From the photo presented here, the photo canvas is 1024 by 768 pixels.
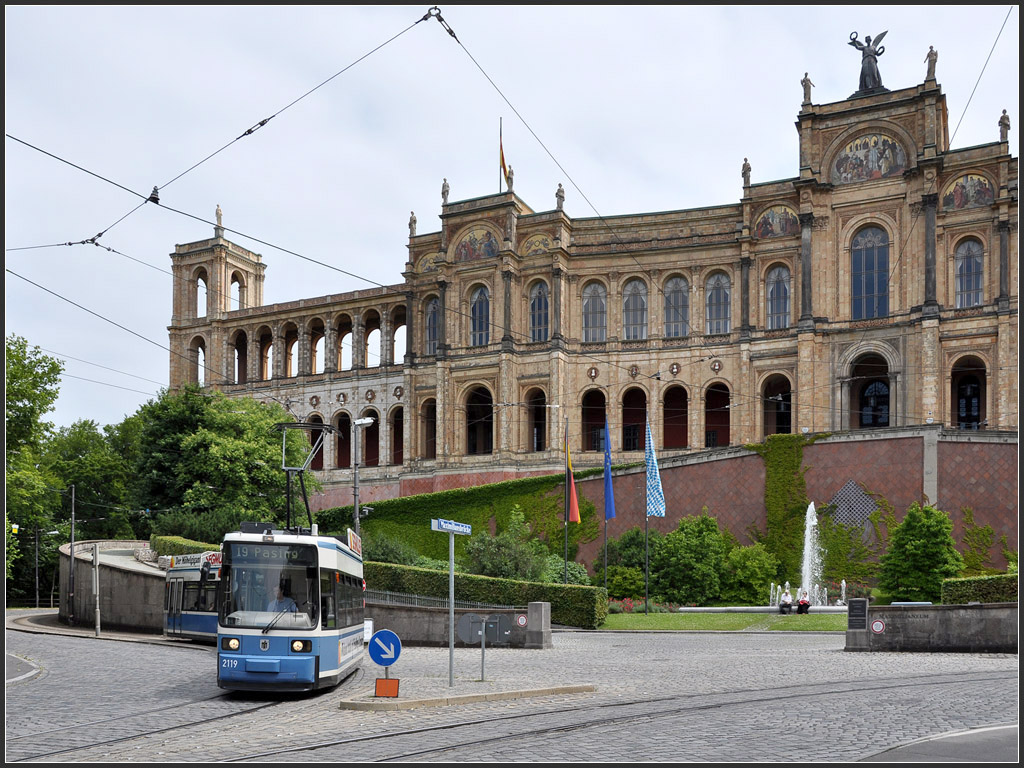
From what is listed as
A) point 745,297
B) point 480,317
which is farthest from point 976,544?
point 480,317

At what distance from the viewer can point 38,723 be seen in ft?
41.7

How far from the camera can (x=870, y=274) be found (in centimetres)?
5397

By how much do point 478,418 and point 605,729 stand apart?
5178 centimetres

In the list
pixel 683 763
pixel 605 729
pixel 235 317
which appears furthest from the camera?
pixel 235 317

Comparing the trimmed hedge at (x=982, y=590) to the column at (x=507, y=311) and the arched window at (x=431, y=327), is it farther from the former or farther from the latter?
the arched window at (x=431, y=327)

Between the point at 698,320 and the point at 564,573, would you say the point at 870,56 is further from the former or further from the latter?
the point at 564,573

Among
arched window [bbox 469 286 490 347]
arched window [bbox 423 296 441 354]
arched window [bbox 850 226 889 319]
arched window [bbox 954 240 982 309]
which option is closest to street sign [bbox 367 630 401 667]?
arched window [bbox 850 226 889 319]

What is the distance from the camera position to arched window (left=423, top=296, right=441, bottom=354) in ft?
215

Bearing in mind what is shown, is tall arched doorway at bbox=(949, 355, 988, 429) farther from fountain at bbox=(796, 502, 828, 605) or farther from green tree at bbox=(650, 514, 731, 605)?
green tree at bbox=(650, 514, 731, 605)

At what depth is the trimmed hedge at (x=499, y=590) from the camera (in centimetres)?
3325

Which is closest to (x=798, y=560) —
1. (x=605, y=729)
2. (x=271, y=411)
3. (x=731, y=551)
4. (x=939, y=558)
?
(x=731, y=551)

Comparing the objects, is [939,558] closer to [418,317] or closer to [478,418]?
[478,418]

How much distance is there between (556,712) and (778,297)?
4698 centimetres

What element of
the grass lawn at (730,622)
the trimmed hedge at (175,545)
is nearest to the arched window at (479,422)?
the trimmed hedge at (175,545)
